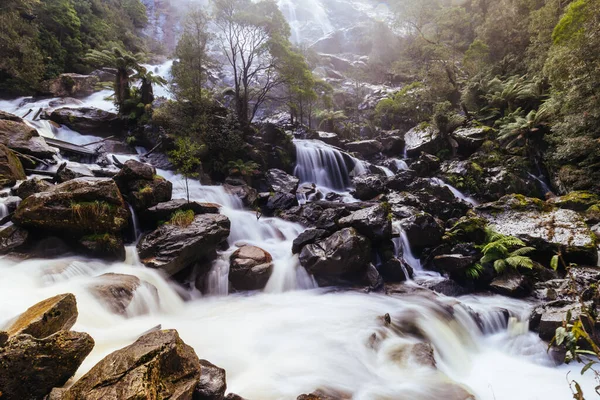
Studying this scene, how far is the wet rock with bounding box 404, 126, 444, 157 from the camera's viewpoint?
18.1m

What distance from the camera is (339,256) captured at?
8.12 m

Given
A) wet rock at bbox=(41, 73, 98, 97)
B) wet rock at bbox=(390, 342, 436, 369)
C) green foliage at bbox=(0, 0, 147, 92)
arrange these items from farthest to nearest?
wet rock at bbox=(41, 73, 98, 97)
green foliage at bbox=(0, 0, 147, 92)
wet rock at bbox=(390, 342, 436, 369)

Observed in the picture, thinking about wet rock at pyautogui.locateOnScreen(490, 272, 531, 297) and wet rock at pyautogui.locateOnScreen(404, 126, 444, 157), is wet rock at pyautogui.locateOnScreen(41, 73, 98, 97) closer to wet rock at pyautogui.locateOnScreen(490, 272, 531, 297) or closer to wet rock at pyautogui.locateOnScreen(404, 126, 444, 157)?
wet rock at pyautogui.locateOnScreen(404, 126, 444, 157)

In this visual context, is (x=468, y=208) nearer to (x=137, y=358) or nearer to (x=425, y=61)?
(x=137, y=358)

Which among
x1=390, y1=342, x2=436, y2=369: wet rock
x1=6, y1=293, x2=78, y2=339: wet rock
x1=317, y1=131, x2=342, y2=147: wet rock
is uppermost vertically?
x1=317, y1=131, x2=342, y2=147: wet rock

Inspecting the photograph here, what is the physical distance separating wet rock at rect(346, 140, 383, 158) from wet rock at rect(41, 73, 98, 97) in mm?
20108

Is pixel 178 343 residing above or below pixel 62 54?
below

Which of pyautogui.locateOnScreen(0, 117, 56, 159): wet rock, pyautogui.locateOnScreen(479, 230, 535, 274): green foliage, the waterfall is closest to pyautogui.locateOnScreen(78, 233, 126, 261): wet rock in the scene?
pyautogui.locateOnScreen(0, 117, 56, 159): wet rock

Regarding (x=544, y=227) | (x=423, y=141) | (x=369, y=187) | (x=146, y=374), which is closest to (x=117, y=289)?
(x=146, y=374)

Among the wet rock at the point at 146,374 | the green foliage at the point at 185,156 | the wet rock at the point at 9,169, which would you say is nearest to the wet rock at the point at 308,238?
the green foliage at the point at 185,156

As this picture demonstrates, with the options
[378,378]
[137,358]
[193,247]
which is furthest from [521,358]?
[193,247]

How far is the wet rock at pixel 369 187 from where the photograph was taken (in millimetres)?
14633

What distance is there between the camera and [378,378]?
4777 mm

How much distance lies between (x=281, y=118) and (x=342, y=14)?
174ft
